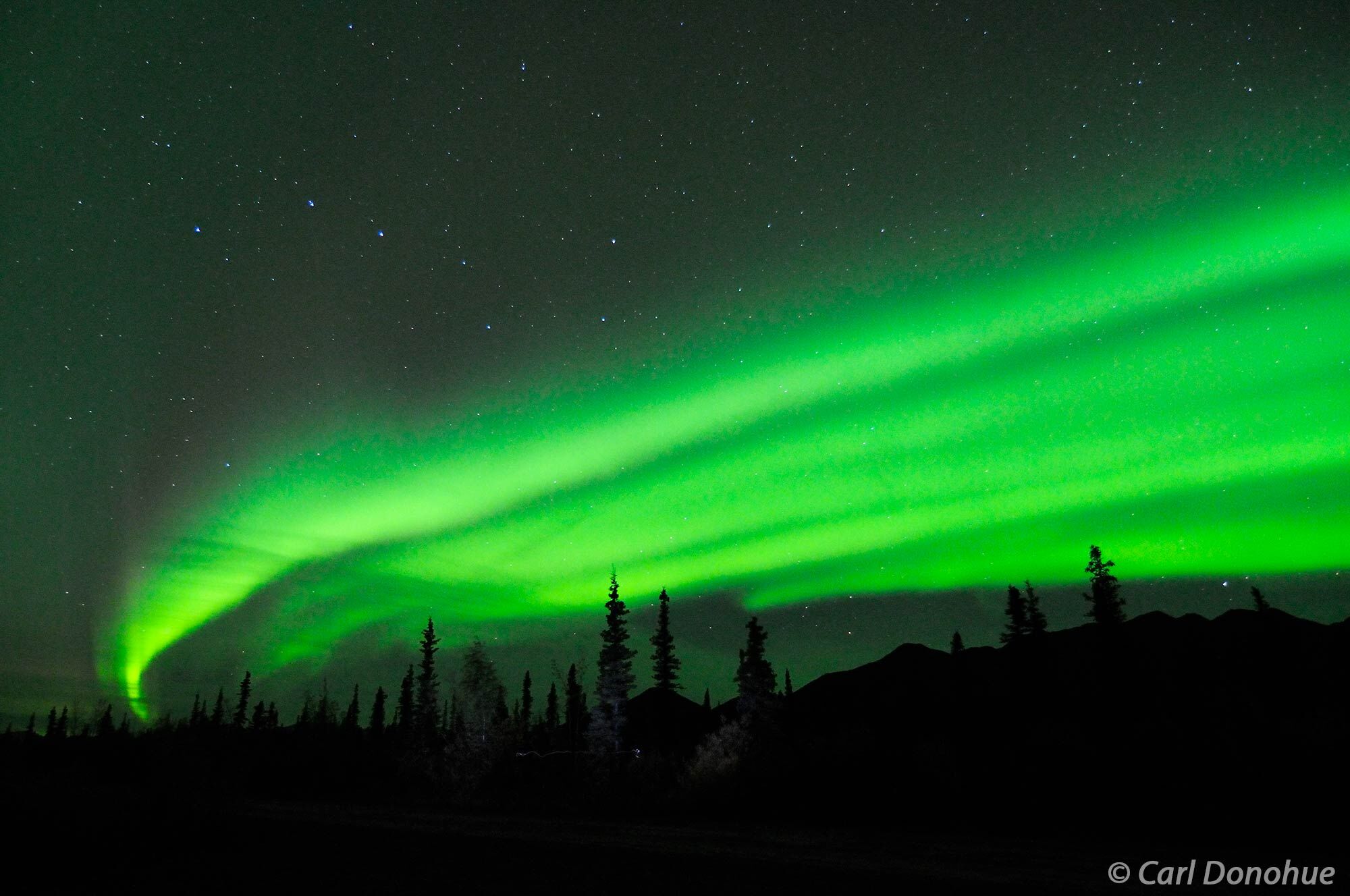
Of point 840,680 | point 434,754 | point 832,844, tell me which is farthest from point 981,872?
point 840,680

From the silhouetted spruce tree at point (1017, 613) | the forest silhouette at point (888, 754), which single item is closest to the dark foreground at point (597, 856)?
the forest silhouette at point (888, 754)

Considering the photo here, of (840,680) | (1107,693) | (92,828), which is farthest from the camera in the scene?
(840,680)

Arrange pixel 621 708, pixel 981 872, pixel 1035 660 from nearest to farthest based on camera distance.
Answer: pixel 981 872 → pixel 621 708 → pixel 1035 660

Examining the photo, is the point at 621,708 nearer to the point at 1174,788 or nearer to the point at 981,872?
the point at 1174,788

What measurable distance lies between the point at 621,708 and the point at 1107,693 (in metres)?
33.3

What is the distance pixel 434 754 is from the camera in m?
41.6

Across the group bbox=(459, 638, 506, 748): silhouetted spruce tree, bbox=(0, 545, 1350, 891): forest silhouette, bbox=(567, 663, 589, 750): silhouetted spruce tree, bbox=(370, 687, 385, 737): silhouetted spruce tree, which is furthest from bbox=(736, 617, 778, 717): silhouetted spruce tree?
bbox=(370, 687, 385, 737): silhouetted spruce tree

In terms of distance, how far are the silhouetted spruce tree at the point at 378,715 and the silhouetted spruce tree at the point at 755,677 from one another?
7398 cm

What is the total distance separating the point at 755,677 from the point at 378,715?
3345 inches

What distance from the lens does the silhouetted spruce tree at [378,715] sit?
106238 mm

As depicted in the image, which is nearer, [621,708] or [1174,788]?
[1174,788]

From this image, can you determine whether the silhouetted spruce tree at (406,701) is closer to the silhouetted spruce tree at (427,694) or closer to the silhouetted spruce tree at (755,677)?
the silhouetted spruce tree at (427,694)

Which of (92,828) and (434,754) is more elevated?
(92,828)

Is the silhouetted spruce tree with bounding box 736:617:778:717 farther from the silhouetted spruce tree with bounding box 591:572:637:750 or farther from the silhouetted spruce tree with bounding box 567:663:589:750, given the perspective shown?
the silhouetted spruce tree with bounding box 567:663:589:750
